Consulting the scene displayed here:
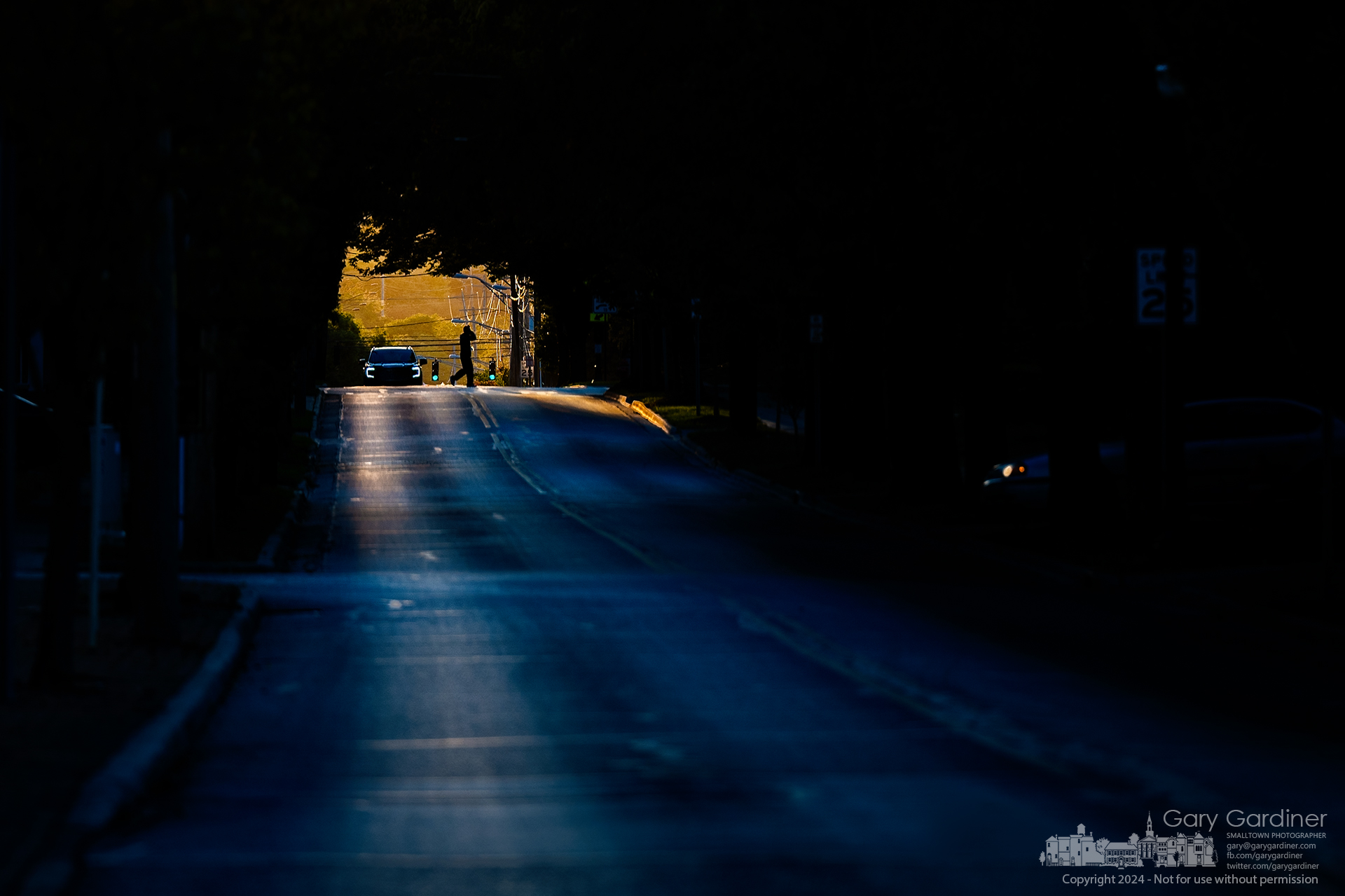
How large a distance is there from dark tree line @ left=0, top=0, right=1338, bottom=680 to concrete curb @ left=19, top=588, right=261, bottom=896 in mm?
1016

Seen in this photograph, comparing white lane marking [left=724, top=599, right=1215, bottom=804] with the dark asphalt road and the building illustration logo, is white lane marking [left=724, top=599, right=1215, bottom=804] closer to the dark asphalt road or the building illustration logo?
the dark asphalt road

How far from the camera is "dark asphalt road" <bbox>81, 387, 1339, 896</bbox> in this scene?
6.83 meters

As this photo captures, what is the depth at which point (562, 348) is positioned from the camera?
7800cm

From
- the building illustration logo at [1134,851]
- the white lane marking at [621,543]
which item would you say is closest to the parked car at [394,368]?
the white lane marking at [621,543]

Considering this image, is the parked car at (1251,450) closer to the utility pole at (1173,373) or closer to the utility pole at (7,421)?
the utility pole at (1173,373)

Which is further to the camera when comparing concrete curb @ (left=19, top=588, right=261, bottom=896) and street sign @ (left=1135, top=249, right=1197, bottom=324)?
street sign @ (left=1135, top=249, right=1197, bottom=324)

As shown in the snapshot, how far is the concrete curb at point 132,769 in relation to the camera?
657cm

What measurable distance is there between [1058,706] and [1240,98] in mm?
7093

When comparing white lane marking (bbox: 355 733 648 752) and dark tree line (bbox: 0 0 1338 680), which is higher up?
dark tree line (bbox: 0 0 1338 680)

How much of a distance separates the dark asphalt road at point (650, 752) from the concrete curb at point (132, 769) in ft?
0.38

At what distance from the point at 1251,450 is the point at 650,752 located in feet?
58.3

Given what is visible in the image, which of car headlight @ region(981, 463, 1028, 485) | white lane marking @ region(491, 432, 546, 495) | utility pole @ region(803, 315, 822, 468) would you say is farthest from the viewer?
utility pole @ region(803, 315, 822, 468)

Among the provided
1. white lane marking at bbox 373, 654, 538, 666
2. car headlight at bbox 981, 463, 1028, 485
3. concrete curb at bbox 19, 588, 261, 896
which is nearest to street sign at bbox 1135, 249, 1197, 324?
car headlight at bbox 981, 463, 1028, 485

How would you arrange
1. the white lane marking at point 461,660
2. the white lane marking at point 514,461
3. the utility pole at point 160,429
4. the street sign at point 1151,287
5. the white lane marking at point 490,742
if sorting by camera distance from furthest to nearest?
the white lane marking at point 514,461, the street sign at point 1151,287, the utility pole at point 160,429, the white lane marking at point 461,660, the white lane marking at point 490,742
